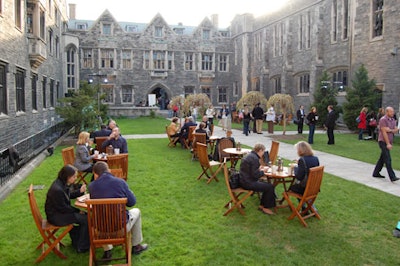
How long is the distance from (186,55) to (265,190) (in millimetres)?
36610

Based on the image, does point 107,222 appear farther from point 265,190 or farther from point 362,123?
point 362,123

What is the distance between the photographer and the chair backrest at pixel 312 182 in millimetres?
6273

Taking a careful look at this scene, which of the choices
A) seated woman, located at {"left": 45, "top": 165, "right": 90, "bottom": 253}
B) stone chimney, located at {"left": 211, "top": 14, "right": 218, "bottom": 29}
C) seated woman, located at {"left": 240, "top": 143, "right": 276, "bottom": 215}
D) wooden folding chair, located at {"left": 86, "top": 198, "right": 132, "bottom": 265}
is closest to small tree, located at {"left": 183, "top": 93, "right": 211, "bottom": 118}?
stone chimney, located at {"left": 211, "top": 14, "right": 218, "bottom": 29}

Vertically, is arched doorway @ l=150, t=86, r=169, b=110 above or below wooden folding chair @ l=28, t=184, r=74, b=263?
above

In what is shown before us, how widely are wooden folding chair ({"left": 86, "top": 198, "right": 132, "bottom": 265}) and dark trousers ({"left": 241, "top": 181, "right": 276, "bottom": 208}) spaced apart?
9.46ft

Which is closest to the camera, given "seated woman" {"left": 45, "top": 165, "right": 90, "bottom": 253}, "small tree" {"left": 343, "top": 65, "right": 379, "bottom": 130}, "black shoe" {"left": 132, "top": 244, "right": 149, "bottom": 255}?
"seated woman" {"left": 45, "top": 165, "right": 90, "bottom": 253}

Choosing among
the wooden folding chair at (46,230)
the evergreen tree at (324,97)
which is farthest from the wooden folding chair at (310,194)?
the evergreen tree at (324,97)

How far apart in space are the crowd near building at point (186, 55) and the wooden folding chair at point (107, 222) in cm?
971

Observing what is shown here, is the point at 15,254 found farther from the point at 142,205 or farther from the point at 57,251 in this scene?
the point at 142,205

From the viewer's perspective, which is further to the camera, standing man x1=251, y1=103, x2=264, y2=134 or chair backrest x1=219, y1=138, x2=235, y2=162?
standing man x1=251, y1=103, x2=264, y2=134

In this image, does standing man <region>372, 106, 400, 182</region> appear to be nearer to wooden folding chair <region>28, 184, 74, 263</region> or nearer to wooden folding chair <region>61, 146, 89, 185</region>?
wooden folding chair <region>61, 146, 89, 185</region>

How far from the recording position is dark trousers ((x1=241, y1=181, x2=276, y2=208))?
276 inches

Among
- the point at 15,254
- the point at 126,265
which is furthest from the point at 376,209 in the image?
the point at 15,254

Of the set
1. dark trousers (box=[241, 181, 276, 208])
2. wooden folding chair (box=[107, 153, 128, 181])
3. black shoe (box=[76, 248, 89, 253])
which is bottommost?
black shoe (box=[76, 248, 89, 253])
